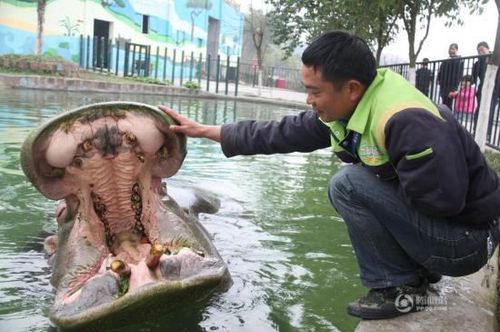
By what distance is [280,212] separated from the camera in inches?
201

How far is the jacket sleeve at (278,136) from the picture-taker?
304cm

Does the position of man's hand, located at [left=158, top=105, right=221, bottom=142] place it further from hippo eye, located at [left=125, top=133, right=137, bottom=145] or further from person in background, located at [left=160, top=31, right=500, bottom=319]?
person in background, located at [left=160, top=31, right=500, bottom=319]

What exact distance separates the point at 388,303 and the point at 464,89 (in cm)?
729

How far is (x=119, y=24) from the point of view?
29.9m

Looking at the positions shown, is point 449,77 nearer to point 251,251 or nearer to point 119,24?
point 251,251

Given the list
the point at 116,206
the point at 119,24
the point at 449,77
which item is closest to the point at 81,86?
the point at 449,77

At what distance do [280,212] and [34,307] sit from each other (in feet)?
8.22

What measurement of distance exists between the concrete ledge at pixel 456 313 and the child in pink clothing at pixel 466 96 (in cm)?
644

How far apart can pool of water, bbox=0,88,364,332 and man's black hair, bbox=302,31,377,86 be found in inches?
46.2

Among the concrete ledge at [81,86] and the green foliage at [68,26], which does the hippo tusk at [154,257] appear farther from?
the green foliage at [68,26]

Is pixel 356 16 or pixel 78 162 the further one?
pixel 356 16

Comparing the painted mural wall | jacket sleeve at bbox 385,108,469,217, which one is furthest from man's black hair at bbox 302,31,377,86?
the painted mural wall

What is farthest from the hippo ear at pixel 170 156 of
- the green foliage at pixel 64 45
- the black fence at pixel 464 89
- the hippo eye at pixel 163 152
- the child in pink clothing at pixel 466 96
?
the green foliage at pixel 64 45

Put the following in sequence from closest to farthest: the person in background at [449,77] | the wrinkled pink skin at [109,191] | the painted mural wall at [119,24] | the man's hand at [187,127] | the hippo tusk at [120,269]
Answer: the hippo tusk at [120,269] < the wrinkled pink skin at [109,191] < the man's hand at [187,127] < the person in background at [449,77] < the painted mural wall at [119,24]
